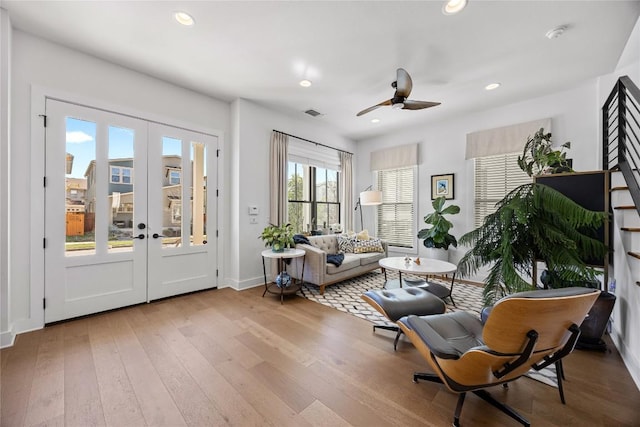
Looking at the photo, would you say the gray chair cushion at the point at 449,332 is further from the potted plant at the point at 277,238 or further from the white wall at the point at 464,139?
the white wall at the point at 464,139

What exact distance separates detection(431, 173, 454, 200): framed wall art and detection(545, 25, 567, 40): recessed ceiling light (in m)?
2.50

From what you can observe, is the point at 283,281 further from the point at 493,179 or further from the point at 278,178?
the point at 493,179

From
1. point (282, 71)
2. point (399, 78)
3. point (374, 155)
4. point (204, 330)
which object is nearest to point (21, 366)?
point (204, 330)

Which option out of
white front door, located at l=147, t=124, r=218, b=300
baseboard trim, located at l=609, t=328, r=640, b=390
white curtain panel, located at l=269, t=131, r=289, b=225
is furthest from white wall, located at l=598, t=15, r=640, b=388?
white front door, located at l=147, t=124, r=218, b=300

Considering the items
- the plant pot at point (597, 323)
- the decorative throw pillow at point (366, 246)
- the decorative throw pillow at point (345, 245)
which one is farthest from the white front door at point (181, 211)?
the plant pot at point (597, 323)

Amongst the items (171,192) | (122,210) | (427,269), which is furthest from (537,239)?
(122,210)

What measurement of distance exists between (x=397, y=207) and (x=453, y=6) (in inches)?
154

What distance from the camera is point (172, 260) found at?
11.8 feet

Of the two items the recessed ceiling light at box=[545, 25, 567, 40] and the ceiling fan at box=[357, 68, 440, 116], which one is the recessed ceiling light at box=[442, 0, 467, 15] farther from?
the recessed ceiling light at box=[545, 25, 567, 40]

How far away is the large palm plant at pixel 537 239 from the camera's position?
6.25ft

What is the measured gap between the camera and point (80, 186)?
287cm

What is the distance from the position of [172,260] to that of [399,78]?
→ 3.77 m

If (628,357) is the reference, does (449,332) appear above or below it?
above

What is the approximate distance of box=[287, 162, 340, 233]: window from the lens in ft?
16.7
